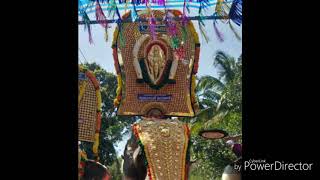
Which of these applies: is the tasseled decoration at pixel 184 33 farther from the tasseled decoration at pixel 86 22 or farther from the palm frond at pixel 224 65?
the tasseled decoration at pixel 86 22

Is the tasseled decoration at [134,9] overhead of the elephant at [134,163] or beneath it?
overhead

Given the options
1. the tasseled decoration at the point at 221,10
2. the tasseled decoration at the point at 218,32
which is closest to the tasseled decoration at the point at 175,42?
the tasseled decoration at the point at 218,32

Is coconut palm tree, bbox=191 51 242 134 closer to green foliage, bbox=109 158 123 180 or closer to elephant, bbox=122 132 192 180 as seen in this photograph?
elephant, bbox=122 132 192 180

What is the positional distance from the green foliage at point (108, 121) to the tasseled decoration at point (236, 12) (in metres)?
1.69

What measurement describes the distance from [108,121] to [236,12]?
2163 millimetres

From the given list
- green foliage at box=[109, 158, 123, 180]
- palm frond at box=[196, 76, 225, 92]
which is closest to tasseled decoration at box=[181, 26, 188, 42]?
palm frond at box=[196, 76, 225, 92]

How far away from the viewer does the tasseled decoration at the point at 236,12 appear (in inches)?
385

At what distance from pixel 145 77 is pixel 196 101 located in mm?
698

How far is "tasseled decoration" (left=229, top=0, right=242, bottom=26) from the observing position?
9780 mm

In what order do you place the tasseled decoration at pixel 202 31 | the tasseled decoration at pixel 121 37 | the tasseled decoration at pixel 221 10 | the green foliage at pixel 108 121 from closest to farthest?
the tasseled decoration at pixel 221 10 → the tasseled decoration at pixel 202 31 → the tasseled decoration at pixel 121 37 → the green foliage at pixel 108 121

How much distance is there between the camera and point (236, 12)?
9.82 meters

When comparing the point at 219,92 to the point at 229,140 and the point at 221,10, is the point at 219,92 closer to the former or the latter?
the point at 229,140

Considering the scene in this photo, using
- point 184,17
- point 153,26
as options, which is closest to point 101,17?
point 153,26
